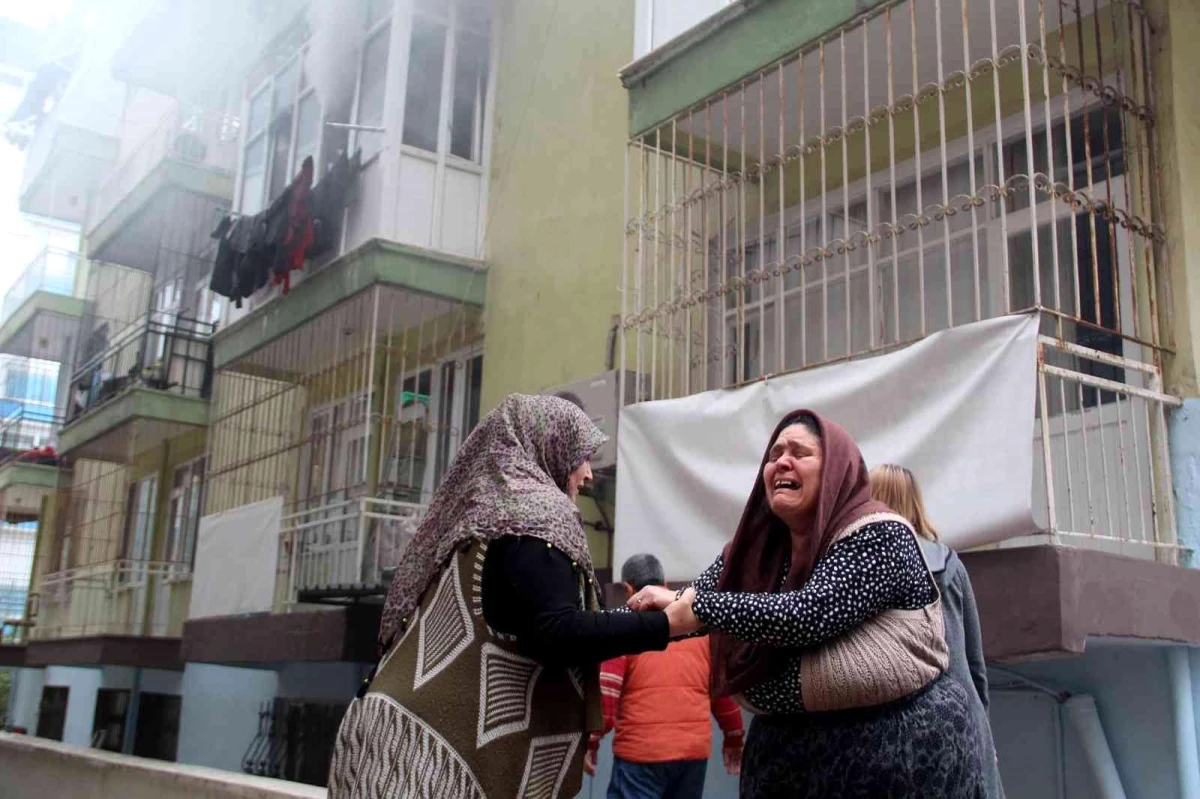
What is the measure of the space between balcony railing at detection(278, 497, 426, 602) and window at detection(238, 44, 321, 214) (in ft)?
10.8

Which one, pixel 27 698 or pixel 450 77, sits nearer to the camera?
pixel 450 77

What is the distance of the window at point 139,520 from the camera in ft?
54.4

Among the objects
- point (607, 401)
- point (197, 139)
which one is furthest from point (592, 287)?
point (197, 139)

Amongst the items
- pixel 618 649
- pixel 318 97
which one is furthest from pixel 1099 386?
pixel 318 97

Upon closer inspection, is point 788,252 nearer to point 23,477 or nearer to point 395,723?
point 395,723

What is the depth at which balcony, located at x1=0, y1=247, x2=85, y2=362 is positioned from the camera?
21.2 metres

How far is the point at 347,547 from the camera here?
9742 millimetres

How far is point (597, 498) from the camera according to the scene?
324 inches

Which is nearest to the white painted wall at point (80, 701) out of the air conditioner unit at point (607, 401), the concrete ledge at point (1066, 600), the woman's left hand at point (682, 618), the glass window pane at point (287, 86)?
the glass window pane at point (287, 86)

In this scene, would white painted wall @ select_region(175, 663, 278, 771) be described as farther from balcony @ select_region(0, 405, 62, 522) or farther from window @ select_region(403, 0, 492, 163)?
balcony @ select_region(0, 405, 62, 522)

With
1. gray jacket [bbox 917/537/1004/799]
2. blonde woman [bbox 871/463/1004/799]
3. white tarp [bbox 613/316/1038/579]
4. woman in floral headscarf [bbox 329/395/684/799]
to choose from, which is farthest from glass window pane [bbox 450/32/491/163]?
woman in floral headscarf [bbox 329/395/684/799]

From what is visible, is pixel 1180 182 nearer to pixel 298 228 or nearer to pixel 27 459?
pixel 298 228

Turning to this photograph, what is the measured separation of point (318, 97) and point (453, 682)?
30.4ft

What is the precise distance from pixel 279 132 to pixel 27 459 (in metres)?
12.1
